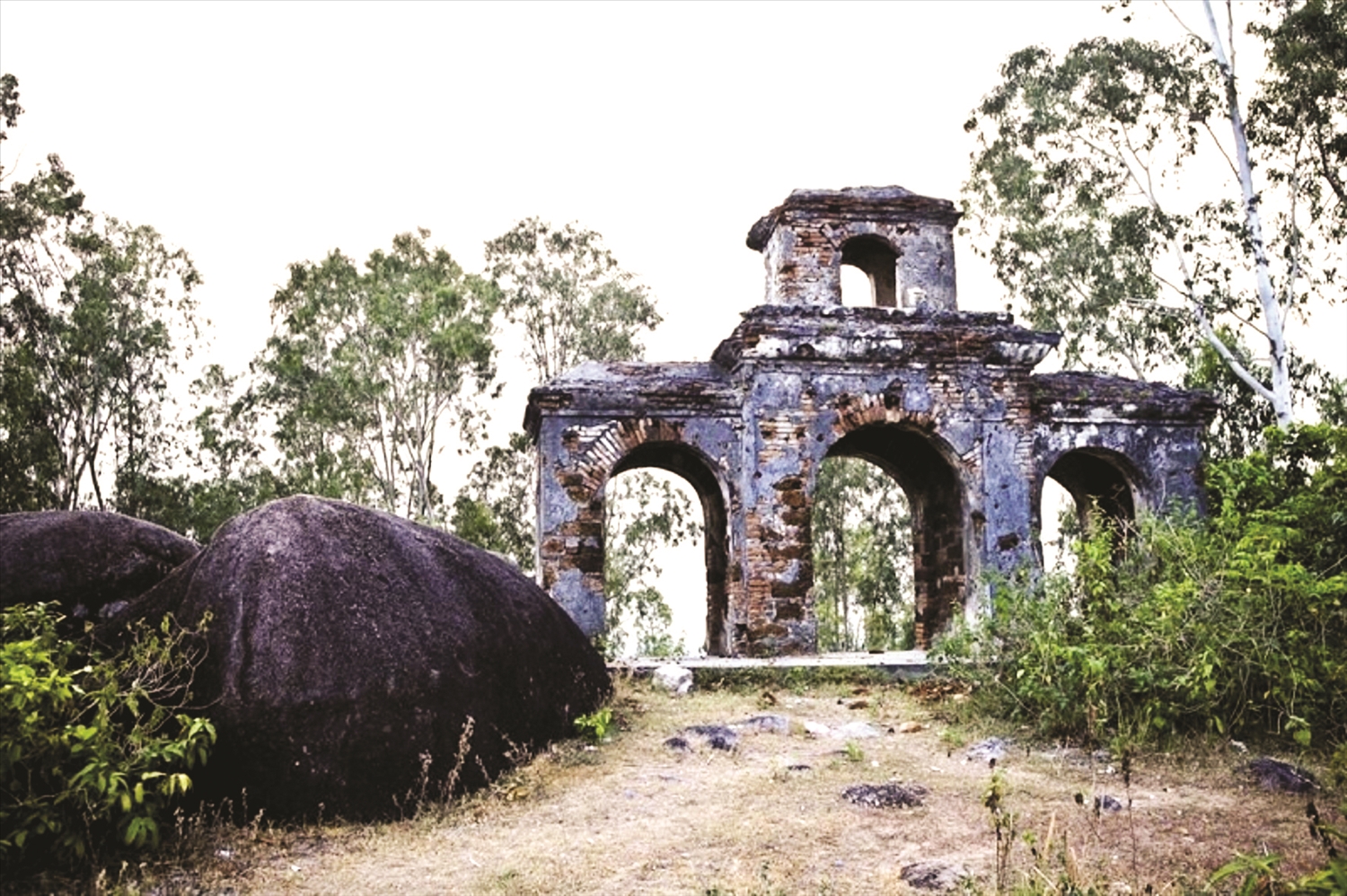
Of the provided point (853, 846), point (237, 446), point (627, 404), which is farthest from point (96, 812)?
point (237, 446)

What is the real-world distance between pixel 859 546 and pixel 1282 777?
75.0 ft

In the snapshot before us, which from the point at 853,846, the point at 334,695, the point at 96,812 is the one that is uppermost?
the point at 334,695

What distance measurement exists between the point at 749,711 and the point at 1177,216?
45.5ft

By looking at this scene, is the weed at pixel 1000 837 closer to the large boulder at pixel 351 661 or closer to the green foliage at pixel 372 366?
the large boulder at pixel 351 661

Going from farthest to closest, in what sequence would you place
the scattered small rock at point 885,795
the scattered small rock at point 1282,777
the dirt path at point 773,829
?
the scattered small rock at point 1282,777 < the scattered small rock at point 885,795 < the dirt path at point 773,829

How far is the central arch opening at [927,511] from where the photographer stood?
14781 millimetres

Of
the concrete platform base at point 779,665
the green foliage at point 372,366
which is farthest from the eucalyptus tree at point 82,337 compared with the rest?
the concrete platform base at point 779,665

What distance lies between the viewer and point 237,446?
995 inches

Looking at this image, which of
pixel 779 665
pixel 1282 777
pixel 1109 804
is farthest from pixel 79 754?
pixel 779 665

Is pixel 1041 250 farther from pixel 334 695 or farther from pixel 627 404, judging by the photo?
pixel 334 695

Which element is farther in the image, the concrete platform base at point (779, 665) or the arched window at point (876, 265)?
the arched window at point (876, 265)

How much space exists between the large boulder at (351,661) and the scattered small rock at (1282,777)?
404 cm

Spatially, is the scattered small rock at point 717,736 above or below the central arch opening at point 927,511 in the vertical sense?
below

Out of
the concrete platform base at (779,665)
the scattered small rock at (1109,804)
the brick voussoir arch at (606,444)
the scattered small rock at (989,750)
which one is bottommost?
the scattered small rock at (1109,804)
